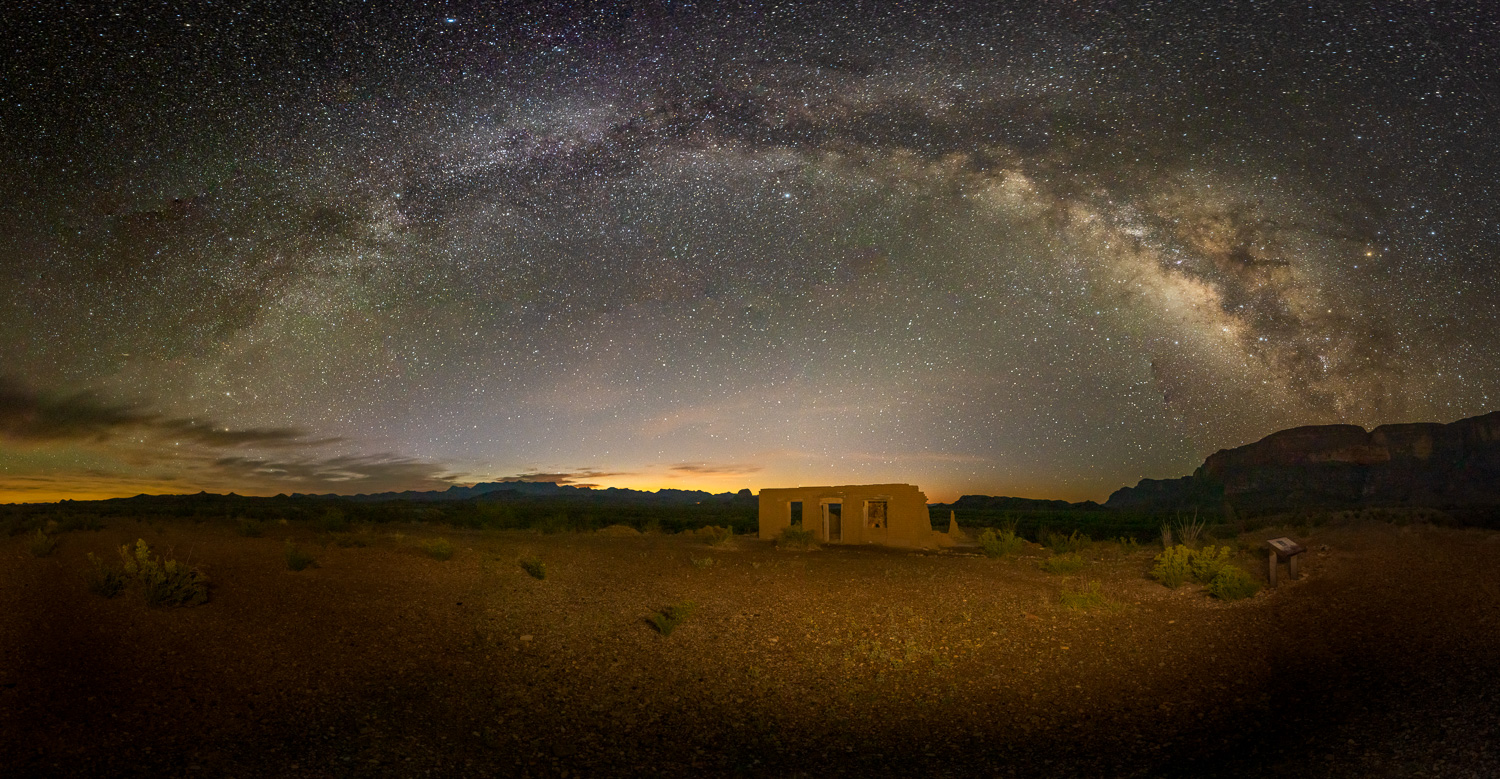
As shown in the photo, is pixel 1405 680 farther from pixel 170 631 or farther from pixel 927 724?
pixel 170 631

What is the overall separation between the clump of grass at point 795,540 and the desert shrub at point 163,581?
17.1m

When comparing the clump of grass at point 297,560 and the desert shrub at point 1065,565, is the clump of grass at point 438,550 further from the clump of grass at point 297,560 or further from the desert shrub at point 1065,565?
the desert shrub at point 1065,565

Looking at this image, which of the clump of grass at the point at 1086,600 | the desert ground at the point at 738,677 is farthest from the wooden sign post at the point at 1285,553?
the clump of grass at the point at 1086,600

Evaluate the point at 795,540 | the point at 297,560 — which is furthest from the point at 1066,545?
the point at 297,560

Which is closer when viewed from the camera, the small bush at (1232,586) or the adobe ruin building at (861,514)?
the small bush at (1232,586)

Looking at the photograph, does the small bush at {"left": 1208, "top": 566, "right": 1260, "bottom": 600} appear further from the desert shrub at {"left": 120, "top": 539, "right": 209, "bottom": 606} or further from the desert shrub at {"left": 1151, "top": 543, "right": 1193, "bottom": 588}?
the desert shrub at {"left": 120, "top": 539, "right": 209, "bottom": 606}

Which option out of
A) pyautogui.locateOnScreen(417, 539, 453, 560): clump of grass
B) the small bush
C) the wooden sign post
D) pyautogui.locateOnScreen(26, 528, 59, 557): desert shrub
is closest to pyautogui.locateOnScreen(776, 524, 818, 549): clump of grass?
pyautogui.locateOnScreen(417, 539, 453, 560): clump of grass

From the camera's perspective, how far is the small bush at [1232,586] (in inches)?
495

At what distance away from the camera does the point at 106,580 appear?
9273mm

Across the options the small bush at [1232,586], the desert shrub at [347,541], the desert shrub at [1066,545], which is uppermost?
the desert shrub at [347,541]

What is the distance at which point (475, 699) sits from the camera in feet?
24.4

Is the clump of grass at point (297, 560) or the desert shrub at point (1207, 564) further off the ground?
the clump of grass at point (297, 560)

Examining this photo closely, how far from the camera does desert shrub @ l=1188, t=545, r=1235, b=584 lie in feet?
44.8

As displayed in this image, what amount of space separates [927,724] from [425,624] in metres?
6.70
